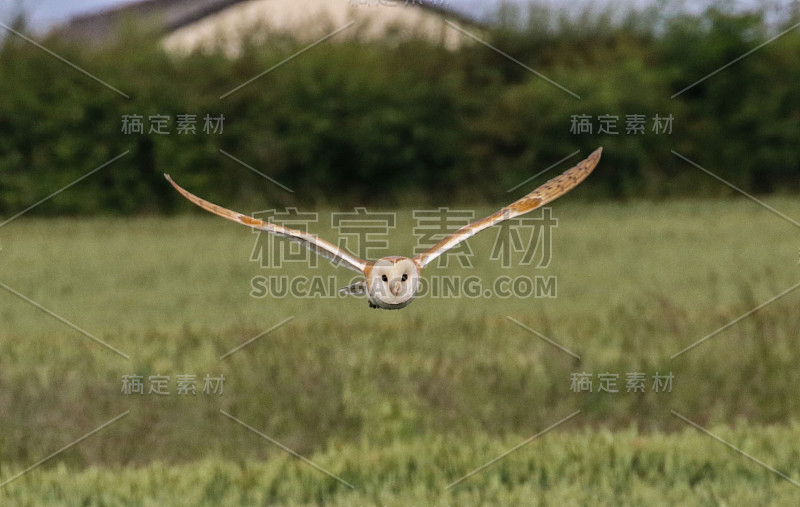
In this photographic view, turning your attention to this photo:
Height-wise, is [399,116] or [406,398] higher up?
[399,116]

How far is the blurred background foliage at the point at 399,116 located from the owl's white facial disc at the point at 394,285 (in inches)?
586

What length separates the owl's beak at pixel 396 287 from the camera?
10.1 feet

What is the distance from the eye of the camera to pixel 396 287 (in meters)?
3.09

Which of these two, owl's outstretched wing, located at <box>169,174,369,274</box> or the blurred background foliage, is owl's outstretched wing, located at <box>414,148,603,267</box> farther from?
the blurred background foliage

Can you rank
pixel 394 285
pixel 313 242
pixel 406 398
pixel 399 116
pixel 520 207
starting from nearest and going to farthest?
pixel 394 285, pixel 313 242, pixel 520 207, pixel 406 398, pixel 399 116

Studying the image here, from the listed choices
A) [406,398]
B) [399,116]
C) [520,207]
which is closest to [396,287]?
[520,207]

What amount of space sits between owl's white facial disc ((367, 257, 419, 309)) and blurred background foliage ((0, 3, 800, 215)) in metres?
14.9

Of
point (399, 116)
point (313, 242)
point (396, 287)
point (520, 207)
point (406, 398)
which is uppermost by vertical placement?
point (399, 116)

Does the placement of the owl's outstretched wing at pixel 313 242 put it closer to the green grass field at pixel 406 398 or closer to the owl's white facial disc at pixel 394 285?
the owl's white facial disc at pixel 394 285

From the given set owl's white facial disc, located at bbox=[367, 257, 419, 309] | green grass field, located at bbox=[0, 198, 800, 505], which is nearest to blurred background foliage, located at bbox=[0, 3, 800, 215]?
green grass field, located at bbox=[0, 198, 800, 505]

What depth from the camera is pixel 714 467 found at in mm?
5457

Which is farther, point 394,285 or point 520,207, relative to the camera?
point 520,207

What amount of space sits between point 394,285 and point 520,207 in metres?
0.79

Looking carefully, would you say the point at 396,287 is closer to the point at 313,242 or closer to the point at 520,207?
the point at 313,242
